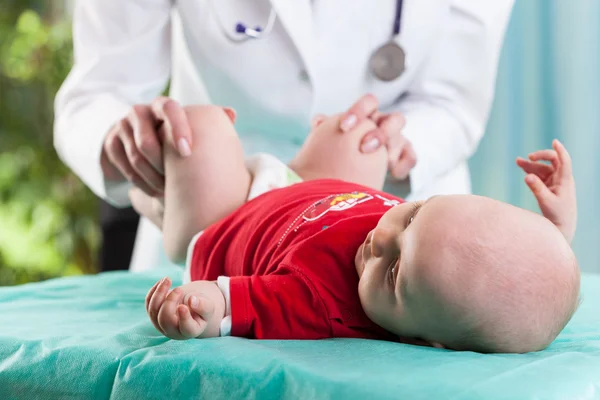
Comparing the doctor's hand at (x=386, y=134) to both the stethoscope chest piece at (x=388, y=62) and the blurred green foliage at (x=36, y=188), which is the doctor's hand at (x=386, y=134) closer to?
the stethoscope chest piece at (x=388, y=62)

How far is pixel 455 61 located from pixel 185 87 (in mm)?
558

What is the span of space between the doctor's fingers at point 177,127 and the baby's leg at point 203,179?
17 mm

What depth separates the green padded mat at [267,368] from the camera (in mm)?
545

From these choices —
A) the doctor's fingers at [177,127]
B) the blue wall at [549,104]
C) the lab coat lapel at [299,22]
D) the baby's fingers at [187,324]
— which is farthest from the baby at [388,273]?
the blue wall at [549,104]

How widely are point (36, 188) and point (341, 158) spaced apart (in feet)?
7.28

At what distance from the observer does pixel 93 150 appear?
1257 mm

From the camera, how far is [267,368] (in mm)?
583

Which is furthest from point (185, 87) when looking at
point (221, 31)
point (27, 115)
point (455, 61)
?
point (27, 115)

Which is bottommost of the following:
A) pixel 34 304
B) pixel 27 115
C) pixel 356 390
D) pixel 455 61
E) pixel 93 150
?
pixel 27 115

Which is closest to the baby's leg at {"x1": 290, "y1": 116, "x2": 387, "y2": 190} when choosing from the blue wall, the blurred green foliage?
the blue wall

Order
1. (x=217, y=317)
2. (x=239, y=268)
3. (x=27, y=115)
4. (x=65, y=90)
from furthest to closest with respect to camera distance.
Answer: (x=27, y=115)
(x=65, y=90)
(x=239, y=268)
(x=217, y=317)

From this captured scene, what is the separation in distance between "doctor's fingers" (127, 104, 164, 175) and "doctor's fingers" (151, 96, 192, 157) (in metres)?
0.02

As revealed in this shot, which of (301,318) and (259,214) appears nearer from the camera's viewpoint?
(301,318)

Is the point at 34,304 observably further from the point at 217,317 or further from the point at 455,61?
the point at 455,61
